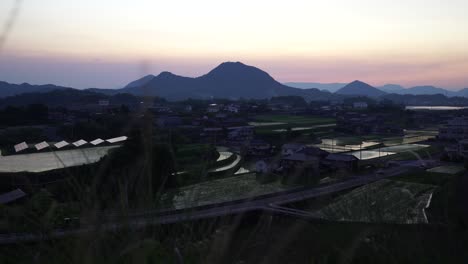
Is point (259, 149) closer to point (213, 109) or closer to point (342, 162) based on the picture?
point (342, 162)

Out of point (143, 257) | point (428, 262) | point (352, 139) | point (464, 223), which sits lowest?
point (352, 139)

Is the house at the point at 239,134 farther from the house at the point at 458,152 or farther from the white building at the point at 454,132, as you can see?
the white building at the point at 454,132

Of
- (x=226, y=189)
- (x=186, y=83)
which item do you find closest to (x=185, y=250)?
Answer: (x=226, y=189)

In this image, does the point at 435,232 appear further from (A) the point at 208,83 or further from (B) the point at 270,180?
(A) the point at 208,83

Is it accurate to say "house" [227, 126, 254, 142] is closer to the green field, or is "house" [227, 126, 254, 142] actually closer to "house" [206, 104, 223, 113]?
the green field

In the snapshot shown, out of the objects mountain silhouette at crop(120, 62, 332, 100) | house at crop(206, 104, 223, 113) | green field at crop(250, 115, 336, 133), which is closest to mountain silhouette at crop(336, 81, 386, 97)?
mountain silhouette at crop(120, 62, 332, 100)

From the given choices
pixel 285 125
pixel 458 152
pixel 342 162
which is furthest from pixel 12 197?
pixel 285 125
